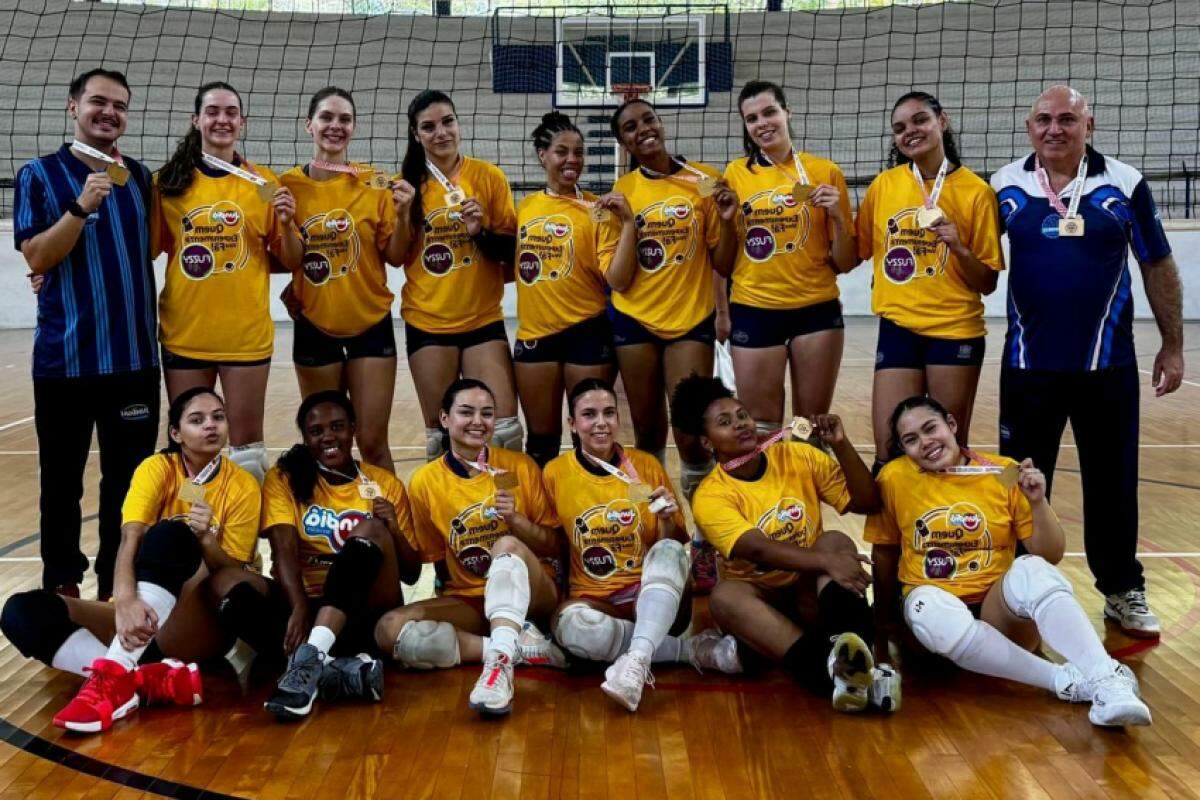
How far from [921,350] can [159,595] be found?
Answer: 2451 mm

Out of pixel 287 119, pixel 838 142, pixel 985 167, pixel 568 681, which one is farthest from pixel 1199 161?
pixel 568 681

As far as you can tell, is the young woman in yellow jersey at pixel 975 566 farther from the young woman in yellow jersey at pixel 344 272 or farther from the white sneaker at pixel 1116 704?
the young woman in yellow jersey at pixel 344 272

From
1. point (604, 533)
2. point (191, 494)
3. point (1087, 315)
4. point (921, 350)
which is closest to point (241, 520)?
point (191, 494)

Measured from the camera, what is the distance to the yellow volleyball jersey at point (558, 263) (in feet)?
13.5

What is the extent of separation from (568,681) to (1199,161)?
47.1 feet

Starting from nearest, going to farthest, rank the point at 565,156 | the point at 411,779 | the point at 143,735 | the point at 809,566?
the point at 411,779
the point at 143,735
the point at 809,566
the point at 565,156

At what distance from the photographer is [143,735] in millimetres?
2840

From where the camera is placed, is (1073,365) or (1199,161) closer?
(1073,365)

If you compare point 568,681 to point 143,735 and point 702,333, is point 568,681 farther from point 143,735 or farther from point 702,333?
point 702,333

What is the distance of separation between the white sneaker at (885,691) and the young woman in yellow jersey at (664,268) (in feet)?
4.40

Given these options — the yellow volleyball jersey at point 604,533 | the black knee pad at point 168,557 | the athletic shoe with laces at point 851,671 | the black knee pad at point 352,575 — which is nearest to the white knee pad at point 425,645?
the black knee pad at point 352,575

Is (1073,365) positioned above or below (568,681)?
above

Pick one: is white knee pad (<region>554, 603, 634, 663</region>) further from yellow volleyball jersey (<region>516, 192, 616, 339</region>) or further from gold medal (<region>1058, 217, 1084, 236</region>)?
gold medal (<region>1058, 217, 1084, 236</region>)

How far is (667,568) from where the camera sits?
3197 mm
